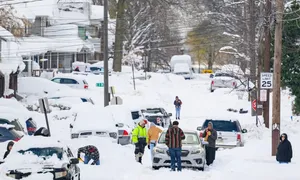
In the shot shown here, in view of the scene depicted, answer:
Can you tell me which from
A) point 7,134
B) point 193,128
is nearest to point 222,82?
point 193,128

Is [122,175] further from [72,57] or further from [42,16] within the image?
[72,57]

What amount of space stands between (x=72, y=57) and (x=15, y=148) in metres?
62.2

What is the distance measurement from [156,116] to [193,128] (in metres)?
4.60

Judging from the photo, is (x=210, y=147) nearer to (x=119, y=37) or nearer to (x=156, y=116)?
(x=156, y=116)

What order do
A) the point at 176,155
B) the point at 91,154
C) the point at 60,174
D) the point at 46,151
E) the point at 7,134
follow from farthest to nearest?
the point at 7,134 → the point at 91,154 → the point at 176,155 → the point at 46,151 → the point at 60,174

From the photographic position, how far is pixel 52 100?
41.4 meters

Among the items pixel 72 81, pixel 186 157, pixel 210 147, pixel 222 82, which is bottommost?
pixel 186 157

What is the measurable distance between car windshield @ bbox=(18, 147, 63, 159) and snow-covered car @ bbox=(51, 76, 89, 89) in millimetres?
33899

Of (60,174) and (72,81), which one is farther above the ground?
(72,81)

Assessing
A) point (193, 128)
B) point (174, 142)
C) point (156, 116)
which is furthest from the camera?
point (193, 128)

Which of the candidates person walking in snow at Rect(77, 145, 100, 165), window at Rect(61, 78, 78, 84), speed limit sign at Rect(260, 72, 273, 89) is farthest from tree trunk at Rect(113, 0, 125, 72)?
person walking in snow at Rect(77, 145, 100, 165)

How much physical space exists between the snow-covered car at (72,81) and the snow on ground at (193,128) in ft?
3.49

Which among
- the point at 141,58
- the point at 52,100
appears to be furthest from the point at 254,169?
the point at 141,58

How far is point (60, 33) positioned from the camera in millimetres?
73250
